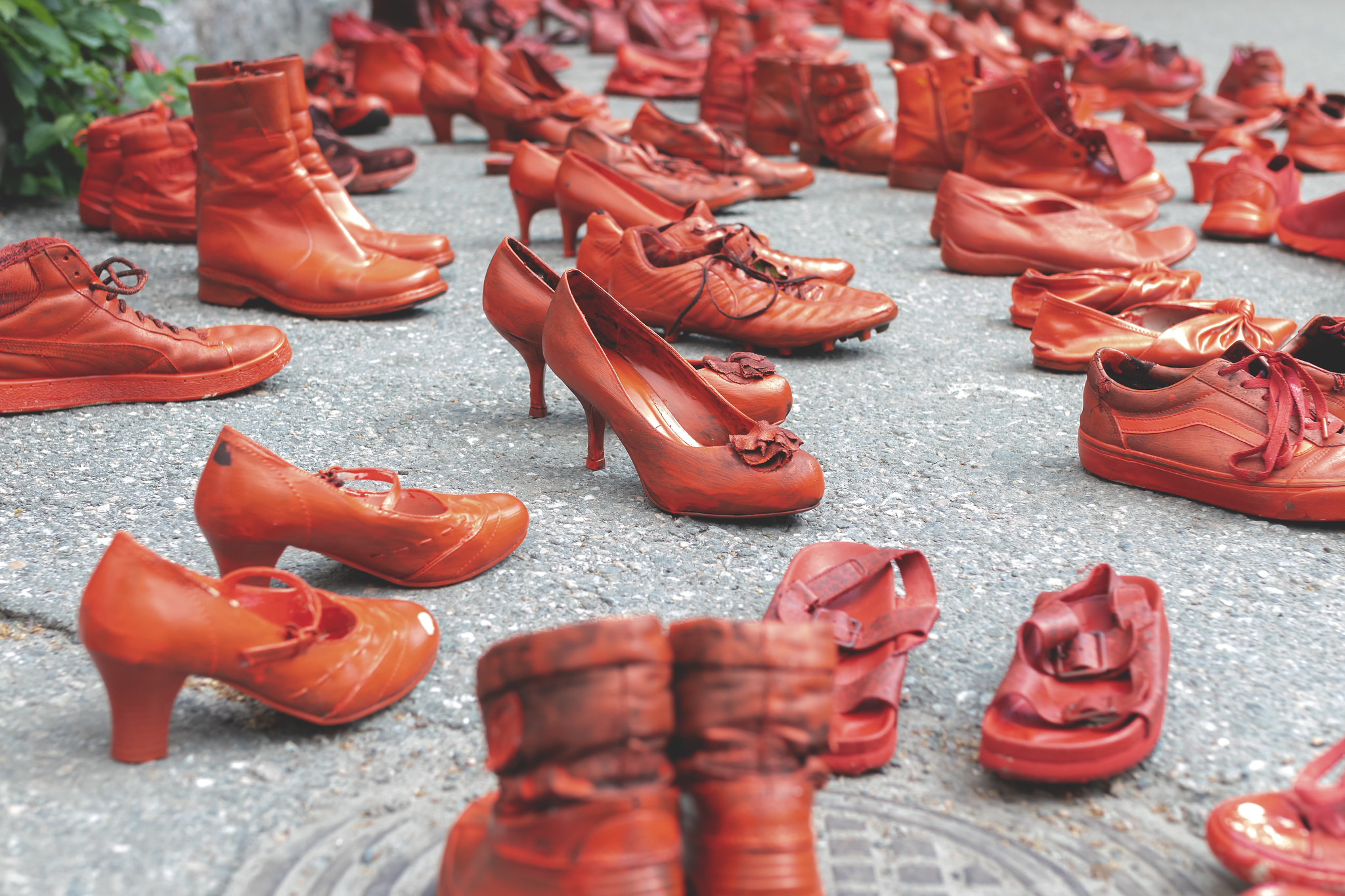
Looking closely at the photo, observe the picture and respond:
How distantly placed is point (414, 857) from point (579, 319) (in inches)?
40.8

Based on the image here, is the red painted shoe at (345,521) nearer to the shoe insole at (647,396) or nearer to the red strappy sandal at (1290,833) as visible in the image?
the shoe insole at (647,396)

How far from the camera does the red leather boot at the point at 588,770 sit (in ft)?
2.96

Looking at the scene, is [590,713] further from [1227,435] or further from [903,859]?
[1227,435]

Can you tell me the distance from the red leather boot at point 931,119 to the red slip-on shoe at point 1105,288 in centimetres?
143

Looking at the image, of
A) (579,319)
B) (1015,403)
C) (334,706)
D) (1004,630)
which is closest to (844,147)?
(1015,403)

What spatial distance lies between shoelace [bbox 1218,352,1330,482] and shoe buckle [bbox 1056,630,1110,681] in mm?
704

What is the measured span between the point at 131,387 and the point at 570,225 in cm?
152

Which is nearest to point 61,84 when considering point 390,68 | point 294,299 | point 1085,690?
point 294,299

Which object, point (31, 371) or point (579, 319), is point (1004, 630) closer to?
point (579, 319)

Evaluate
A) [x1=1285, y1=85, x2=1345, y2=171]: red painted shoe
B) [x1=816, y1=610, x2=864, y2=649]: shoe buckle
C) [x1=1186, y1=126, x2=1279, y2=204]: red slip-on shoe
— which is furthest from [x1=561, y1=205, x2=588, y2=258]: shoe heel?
[x1=1285, y1=85, x2=1345, y2=171]: red painted shoe

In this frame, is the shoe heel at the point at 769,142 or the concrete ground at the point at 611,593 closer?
the concrete ground at the point at 611,593

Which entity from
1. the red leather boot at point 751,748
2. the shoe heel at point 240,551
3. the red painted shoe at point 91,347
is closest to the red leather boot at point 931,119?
the red painted shoe at point 91,347

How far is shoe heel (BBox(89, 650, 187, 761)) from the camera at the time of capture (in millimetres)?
1186

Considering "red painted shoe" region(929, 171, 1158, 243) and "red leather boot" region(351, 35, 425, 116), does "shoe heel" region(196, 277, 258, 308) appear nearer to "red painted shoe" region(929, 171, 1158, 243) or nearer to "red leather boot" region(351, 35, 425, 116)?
"red painted shoe" region(929, 171, 1158, 243)
